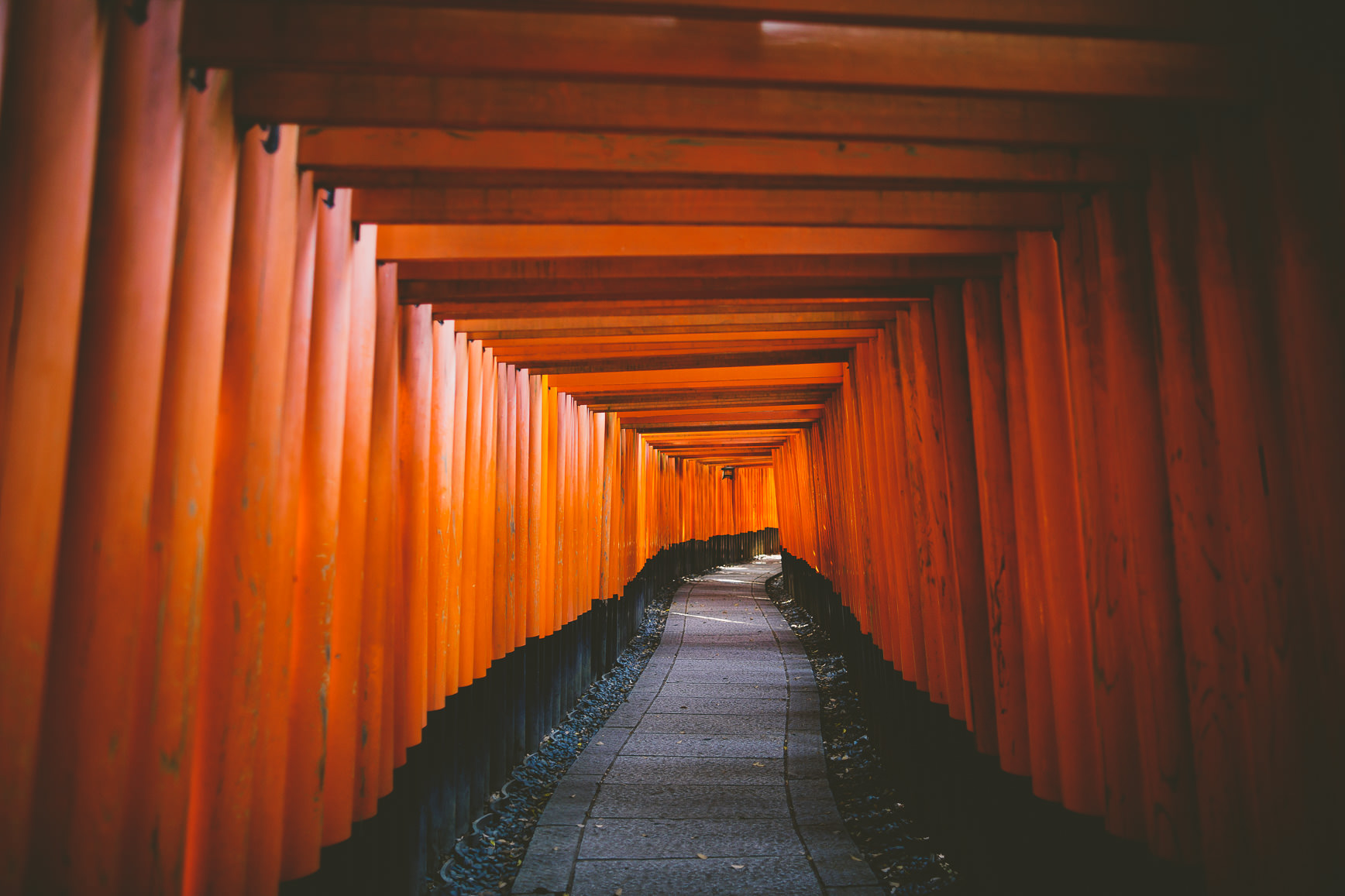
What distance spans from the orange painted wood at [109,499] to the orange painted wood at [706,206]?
146 cm

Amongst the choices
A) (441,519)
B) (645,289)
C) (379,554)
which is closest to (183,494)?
(379,554)

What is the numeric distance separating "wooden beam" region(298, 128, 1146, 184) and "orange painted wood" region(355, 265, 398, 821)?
105 cm

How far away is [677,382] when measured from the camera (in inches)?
317

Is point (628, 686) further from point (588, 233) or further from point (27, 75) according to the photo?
point (27, 75)

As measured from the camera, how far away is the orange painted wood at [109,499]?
183 centimetres

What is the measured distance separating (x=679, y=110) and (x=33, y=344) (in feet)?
6.57

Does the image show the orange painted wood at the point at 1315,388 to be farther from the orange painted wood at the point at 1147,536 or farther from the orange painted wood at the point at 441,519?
the orange painted wood at the point at 441,519

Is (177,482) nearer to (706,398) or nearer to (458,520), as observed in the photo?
(458,520)

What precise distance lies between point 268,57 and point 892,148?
2.27 m

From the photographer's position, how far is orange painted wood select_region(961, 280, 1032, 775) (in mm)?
3988

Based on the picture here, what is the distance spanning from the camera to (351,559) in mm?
3465

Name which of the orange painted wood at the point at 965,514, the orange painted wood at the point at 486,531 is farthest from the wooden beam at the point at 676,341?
the orange painted wood at the point at 965,514

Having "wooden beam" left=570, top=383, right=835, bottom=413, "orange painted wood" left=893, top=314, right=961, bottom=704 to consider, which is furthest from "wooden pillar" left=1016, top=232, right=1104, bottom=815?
"wooden beam" left=570, top=383, right=835, bottom=413

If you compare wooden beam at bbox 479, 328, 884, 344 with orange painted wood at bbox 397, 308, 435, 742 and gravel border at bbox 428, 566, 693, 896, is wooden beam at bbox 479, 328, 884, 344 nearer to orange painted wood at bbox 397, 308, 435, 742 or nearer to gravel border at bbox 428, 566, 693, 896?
orange painted wood at bbox 397, 308, 435, 742
